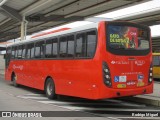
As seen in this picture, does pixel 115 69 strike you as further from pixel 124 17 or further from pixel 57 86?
pixel 124 17

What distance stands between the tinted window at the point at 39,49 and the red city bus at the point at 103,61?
1.50 metres

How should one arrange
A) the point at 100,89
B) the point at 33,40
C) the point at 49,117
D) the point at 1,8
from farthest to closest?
the point at 1,8 → the point at 33,40 → the point at 100,89 → the point at 49,117

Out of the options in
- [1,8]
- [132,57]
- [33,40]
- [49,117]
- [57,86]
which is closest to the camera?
[49,117]

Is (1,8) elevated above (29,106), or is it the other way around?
(1,8)

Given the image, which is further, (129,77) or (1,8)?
(1,8)

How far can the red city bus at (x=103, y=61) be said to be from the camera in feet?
36.9

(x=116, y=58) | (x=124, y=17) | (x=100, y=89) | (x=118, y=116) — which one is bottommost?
(x=118, y=116)

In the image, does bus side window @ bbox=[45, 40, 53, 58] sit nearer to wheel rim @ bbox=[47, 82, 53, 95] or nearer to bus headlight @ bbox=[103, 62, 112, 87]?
wheel rim @ bbox=[47, 82, 53, 95]

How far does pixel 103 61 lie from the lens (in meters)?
11.2

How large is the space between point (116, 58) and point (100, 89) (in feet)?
3.82

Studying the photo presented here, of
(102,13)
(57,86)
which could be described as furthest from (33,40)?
(102,13)

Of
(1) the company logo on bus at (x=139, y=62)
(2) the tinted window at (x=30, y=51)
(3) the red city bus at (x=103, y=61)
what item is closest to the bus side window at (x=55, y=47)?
(3) the red city bus at (x=103, y=61)

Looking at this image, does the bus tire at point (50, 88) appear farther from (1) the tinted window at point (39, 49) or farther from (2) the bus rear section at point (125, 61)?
(2) the bus rear section at point (125, 61)

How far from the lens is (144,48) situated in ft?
40.4
